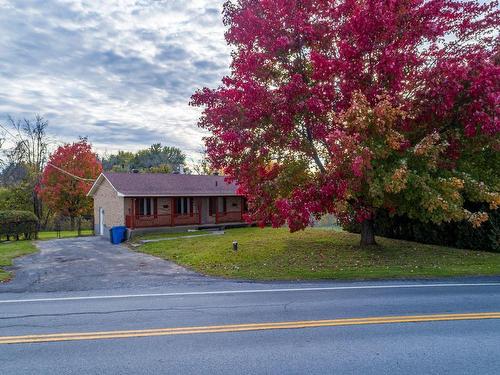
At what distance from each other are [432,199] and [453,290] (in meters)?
3.18

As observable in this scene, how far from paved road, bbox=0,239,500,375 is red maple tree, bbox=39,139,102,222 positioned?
25128 mm

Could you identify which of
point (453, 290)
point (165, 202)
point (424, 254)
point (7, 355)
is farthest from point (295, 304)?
point (165, 202)

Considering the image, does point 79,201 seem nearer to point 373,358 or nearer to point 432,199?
point 432,199

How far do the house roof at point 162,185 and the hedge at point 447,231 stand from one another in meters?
10.2

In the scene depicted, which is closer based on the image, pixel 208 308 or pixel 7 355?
pixel 7 355

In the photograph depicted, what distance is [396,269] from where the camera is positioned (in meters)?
12.6

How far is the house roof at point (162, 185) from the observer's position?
27.6 meters

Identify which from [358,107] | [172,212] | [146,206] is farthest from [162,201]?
[358,107]

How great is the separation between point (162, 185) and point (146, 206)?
202cm

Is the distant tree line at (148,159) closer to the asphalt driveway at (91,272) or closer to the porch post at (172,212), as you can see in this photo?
the porch post at (172,212)

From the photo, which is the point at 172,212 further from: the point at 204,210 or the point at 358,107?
the point at 358,107

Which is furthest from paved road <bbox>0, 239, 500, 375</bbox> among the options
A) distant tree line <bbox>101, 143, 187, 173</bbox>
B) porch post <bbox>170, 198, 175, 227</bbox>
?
distant tree line <bbox>101, 143, 187, 173</bbox>

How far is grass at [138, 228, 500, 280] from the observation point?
39.6ft

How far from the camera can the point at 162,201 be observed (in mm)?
29359
